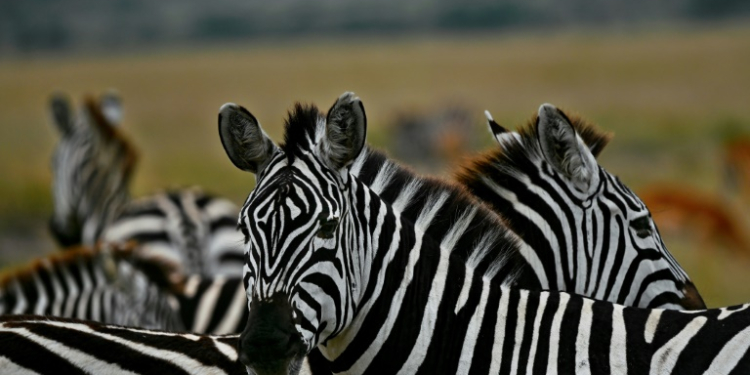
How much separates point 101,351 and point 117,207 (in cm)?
760

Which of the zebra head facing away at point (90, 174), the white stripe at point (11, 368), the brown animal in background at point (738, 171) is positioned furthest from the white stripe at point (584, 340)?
the brown animal in background at point (738, 171)

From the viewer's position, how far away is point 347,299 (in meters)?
3.97

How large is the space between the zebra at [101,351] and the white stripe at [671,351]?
182 centimetres

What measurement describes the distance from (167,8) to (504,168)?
125 meters

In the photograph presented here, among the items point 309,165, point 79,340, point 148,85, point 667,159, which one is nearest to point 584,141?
point 309,165

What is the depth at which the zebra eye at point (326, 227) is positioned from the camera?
12.9 feet

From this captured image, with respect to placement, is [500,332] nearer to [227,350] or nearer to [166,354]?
[227,350]

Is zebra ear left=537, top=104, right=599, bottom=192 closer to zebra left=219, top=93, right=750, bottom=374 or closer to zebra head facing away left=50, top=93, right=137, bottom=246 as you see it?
zebra left=219, top=93, right=750, bottom=374

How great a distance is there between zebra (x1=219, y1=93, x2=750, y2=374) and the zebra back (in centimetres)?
382

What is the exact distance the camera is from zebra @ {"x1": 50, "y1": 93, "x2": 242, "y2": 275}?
1084cm

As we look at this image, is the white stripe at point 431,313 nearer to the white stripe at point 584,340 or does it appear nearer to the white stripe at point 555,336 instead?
the white stripe at point 555,336

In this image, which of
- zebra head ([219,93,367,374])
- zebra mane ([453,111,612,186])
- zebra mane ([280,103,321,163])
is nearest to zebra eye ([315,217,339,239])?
zebra head ([219,93,367,374])

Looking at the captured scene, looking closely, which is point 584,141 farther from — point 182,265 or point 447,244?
point 182,265

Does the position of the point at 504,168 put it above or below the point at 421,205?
above
